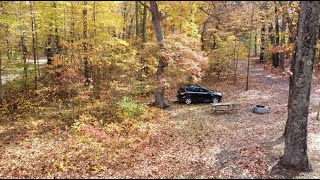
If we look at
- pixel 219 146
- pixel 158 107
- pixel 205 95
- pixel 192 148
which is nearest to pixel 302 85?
pixel 219 146

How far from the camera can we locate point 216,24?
1208 inches

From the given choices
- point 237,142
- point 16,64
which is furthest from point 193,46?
point 16,64

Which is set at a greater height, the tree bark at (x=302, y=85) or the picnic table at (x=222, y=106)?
the tree bark at (x=302, y=85)

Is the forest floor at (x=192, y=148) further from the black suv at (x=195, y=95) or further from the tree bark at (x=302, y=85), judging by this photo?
the black suv at (x=195, y=95)

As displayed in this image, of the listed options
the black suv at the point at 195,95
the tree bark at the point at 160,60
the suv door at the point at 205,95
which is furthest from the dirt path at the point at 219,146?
the tree bark at the point at 160,60

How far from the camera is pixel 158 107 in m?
19.9

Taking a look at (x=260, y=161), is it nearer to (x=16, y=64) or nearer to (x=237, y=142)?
(x=237, y=142)

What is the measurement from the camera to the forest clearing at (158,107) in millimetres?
10188

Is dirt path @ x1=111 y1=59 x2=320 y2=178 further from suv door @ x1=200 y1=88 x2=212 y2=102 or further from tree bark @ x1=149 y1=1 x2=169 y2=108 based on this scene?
tree bark @ x1=149 y1=1 x2=169 y2=108

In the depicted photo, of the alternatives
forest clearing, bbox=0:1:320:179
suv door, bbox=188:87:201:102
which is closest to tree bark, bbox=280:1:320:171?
forest clearing, bbox=0:1:320:179

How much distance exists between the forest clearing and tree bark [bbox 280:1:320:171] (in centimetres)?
3

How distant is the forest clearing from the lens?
401 inches

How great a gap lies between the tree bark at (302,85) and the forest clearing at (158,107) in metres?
0.03

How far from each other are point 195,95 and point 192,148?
30.0 feet
